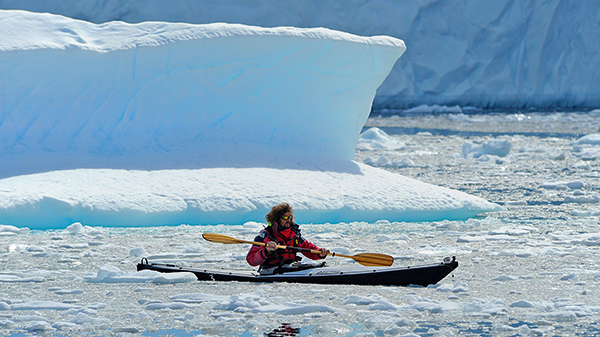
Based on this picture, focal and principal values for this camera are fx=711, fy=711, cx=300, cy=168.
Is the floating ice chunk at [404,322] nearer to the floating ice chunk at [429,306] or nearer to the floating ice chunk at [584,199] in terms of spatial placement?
the floating ice chunk at [429,306]

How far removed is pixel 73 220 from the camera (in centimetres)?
575

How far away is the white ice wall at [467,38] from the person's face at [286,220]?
13.3 metres

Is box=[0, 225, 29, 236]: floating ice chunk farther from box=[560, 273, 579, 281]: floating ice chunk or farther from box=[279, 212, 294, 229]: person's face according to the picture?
box=[560, 273, 579, 281]: floating ice chunk

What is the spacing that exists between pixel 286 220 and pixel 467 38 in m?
14.9

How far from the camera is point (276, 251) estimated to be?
12.6 ft

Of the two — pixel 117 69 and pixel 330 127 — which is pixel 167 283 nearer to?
pixel 117 69

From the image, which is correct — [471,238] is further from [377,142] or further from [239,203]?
[377,142]

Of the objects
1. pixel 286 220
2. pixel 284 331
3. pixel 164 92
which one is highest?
pixel 164 92

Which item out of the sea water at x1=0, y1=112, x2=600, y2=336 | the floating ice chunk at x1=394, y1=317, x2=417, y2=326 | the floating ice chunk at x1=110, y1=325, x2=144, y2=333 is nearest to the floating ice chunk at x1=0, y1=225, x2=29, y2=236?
the sea water at x1=0, y1=112, x2=600, y2=336

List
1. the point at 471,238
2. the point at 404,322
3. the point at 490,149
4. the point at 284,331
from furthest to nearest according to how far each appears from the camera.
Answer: the point at 490,149 → the point at 471,238 → the point at 404,322 → the point at 284,331

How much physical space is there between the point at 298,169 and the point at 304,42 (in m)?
1.40

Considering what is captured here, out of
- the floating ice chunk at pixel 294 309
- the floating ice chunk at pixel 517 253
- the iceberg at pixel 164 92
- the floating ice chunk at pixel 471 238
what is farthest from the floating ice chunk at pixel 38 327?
the iceberg at pixel 164 92

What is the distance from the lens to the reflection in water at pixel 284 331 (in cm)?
282

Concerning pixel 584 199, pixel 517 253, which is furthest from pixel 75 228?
pixel 584 199
